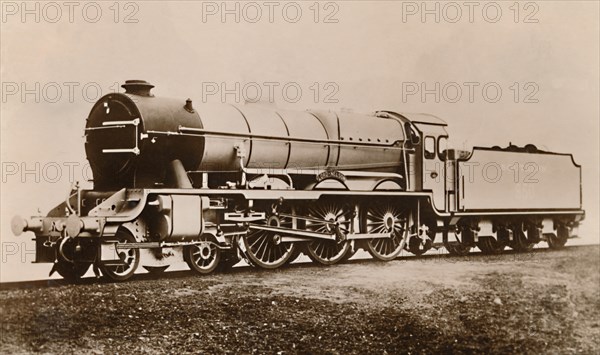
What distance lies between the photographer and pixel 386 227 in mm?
9406

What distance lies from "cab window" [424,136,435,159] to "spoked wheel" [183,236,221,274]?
3767 millimetres

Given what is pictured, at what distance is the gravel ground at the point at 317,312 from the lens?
5273 mm

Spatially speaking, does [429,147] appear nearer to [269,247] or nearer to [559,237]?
[559,237]

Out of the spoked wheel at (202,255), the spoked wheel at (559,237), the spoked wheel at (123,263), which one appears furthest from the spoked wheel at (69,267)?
the spoked wheel at (559,237)

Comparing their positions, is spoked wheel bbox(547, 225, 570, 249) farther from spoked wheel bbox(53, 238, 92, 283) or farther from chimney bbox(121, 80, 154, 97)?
spoked wheel bbox(53, 238, 92, 283)

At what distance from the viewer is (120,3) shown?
5754mm

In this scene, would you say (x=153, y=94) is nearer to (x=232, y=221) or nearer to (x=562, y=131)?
(x=232, y=221)

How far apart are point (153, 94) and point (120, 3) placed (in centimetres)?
169

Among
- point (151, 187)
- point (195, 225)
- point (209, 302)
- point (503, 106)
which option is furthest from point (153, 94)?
point (503, 106)

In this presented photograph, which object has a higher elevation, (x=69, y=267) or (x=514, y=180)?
(x=514, y=180)

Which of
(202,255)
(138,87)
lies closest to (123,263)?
(202,255)

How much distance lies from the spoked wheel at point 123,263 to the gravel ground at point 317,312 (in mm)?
168

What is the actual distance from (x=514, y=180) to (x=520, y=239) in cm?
99

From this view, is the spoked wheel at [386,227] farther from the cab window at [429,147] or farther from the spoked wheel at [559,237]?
the spoked wheel at [559,237]
